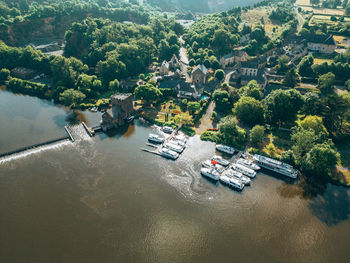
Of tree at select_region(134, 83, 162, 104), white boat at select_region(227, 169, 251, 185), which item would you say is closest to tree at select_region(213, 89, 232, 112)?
tree at select_region(134, 83, 162, 104)

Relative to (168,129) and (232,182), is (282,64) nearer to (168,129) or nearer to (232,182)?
(168,129)

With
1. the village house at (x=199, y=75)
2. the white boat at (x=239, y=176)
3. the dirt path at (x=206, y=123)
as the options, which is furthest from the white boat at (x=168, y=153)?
the village house at (x=199, y=75)

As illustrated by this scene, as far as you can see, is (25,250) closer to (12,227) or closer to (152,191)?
(12,227)

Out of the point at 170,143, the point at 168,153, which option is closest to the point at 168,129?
the point at 170,143

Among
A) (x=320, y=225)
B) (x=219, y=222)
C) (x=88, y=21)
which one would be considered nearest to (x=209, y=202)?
(x=219, y=222)

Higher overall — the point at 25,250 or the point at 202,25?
the point at 202,25
